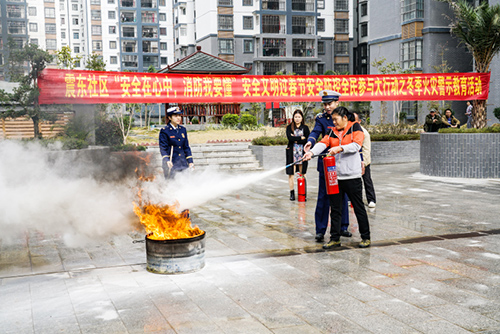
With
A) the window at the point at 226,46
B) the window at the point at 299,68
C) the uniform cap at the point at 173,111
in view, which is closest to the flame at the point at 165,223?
the uniform cap at the point at 173,111

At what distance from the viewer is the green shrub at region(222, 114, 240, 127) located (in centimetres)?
3152

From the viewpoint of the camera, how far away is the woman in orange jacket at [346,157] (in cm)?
685

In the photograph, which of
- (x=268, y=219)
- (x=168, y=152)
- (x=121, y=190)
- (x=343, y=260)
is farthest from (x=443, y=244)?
(x=121, y=190)

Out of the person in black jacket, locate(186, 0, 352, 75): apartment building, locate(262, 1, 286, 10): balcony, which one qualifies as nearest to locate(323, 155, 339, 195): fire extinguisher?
the person in black jacket

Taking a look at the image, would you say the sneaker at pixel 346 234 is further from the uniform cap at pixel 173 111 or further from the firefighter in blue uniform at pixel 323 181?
the uniform cap at pixel 173 111

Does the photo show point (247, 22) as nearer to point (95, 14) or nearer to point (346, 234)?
point (95, 14)

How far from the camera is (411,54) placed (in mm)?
36906

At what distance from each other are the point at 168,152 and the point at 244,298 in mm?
4126

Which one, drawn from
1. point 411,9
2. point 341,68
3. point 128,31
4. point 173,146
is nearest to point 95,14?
point 128,31

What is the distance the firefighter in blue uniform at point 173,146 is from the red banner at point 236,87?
6202 millimetres

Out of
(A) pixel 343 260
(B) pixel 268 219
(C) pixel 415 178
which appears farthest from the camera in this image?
(C) pixel 415 178

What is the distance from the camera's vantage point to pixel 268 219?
9.37 metres

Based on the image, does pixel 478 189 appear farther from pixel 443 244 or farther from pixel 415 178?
pixel 443 244

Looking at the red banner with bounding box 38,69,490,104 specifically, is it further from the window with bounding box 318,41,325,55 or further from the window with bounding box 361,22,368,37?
the window with bounding box 361,22,368,37
